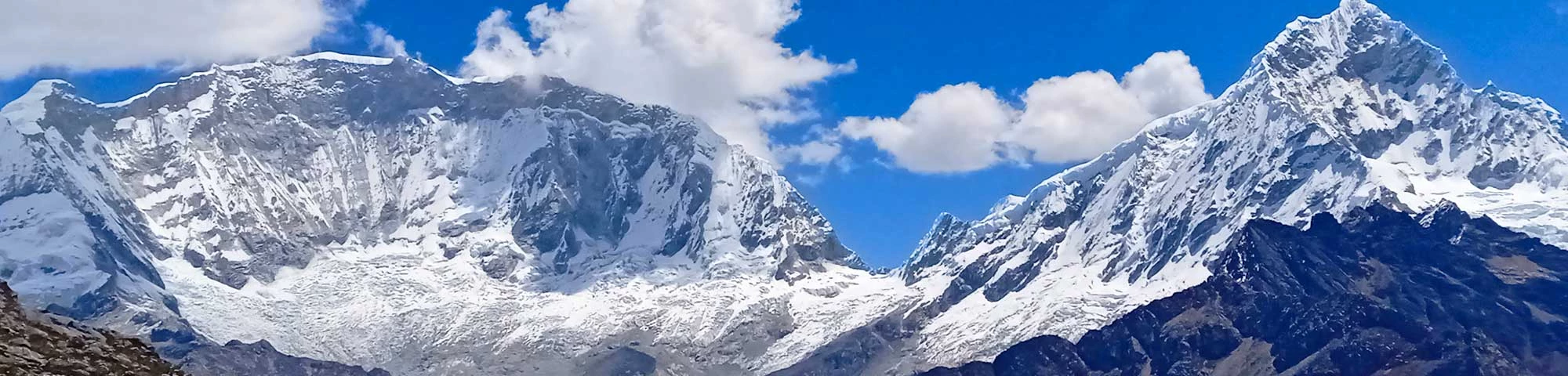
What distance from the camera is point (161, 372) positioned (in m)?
69.8

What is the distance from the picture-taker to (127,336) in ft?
232

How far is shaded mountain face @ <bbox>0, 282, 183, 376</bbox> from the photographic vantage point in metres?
65.9

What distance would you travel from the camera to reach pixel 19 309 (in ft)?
229

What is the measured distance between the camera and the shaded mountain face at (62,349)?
6594 cm

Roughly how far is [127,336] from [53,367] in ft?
13.7

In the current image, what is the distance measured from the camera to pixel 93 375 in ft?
221

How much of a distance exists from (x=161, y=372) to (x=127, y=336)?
202 cm

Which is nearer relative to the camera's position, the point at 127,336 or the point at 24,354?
the point at 24,354

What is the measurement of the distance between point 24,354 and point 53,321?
3.42m

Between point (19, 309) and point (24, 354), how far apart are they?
412 cm

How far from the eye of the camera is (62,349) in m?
67.4

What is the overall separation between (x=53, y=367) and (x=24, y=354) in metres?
1.03

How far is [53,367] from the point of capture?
66625 mm
